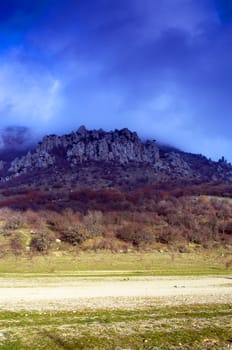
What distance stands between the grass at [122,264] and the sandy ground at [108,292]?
285 inches

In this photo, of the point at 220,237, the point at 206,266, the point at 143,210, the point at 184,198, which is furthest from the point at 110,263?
the point at 184,198

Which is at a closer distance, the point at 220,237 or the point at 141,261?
the point at 141,261

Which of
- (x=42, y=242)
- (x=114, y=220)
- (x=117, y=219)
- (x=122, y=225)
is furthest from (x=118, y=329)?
(x=117, y=219)

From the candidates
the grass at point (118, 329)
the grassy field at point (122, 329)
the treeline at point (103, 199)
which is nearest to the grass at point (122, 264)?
the grassy field at point (122, 329)

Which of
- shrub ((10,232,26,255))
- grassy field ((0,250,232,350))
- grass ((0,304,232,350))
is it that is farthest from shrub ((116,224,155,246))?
grass ((0,304,232,350))

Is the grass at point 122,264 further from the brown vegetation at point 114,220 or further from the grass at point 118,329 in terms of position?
the grass at point 118,329

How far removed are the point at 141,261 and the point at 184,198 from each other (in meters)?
69.8

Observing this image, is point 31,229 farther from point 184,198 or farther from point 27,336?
point 27,336

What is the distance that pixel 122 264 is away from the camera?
57.0m

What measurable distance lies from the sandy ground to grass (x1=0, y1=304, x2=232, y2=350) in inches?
A: 116

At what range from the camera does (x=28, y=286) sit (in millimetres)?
33094

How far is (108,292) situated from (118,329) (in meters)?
13.9

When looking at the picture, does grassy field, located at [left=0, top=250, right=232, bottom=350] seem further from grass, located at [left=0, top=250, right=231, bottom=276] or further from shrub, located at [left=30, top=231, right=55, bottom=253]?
shrub, located at [left=30, top=231, right=55, bottom=253]

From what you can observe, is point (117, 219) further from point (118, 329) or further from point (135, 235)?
point (118, 329)
